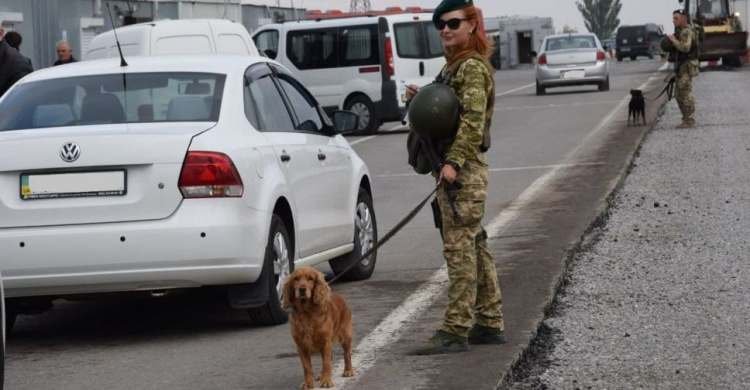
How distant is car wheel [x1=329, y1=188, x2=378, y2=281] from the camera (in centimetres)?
1028

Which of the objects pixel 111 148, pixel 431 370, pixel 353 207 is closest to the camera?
pixel 431 370

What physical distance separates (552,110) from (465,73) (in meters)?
26.3

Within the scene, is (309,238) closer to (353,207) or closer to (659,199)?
(353,207)

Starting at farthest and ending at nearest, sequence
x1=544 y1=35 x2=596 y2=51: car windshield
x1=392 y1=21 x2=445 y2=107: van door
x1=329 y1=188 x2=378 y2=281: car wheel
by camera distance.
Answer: x1=544 y1=35 x2=596 y2=51: car windshield, x1=392 y1=21 x2=445 y2=107: van door, x1=329 y1=188 x2=378 y2=281: car wheel

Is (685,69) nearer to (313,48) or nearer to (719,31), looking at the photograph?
(313,48)

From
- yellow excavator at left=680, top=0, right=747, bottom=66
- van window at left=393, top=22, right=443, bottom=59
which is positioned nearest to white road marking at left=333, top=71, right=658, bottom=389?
van window at left=393, top=22, right=443, bottom=59

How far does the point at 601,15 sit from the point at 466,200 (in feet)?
617

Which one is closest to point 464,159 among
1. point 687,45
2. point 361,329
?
point 361,329

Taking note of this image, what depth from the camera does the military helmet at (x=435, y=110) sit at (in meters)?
7.27

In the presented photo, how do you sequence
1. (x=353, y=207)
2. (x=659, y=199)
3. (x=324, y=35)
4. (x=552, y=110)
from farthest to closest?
(x=552, y=110) < (x=324, y=35) < (x=659, y=199) < (x=353, y=207)

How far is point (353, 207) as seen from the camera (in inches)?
396

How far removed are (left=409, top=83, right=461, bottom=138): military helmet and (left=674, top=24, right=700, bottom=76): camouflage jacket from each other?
55.0 feet

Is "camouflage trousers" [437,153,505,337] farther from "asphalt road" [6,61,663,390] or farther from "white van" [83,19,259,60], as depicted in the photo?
"white van" [83,19,259,60]

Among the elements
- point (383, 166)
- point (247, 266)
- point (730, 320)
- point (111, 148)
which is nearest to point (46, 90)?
point (111, 148)
